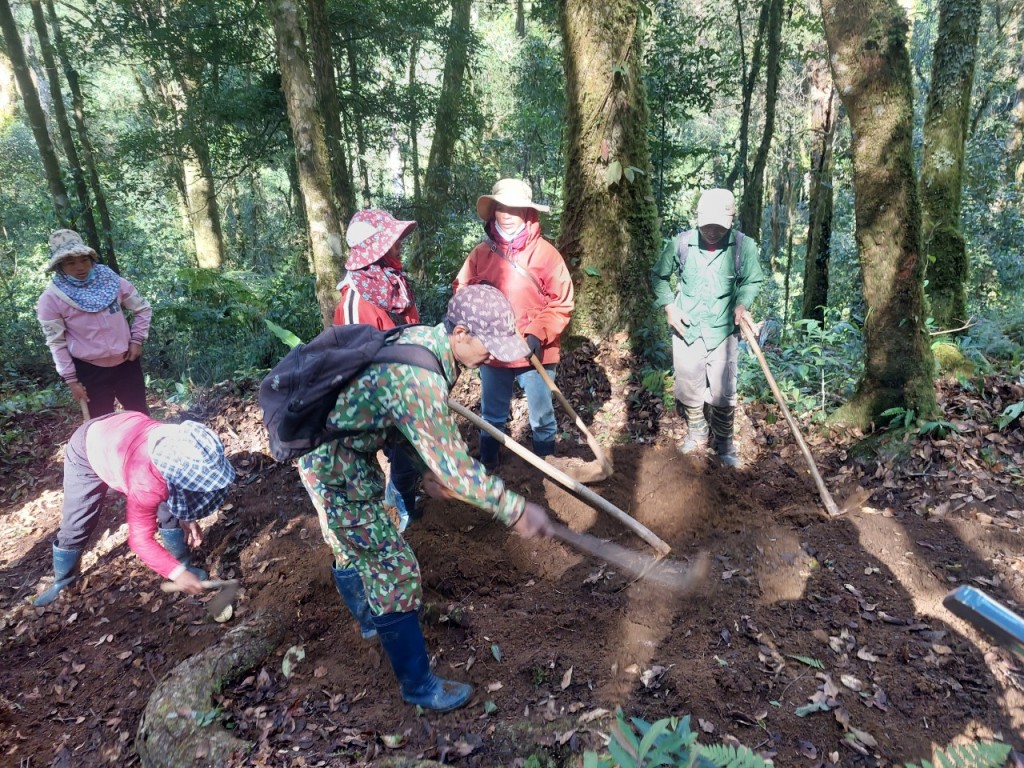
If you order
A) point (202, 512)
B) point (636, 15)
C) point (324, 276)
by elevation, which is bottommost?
point (202, 512)

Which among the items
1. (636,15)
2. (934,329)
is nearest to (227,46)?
A: (636,15)

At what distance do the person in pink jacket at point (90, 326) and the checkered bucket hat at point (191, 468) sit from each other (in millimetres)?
2051

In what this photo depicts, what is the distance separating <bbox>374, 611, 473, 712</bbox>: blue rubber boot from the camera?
305cm

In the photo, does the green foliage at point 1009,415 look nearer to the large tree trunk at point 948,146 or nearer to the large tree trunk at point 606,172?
the large tree trunk at point 948,146

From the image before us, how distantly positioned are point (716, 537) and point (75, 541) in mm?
4660

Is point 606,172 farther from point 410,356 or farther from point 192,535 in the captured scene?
point 192,535

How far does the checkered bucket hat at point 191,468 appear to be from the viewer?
3422mm

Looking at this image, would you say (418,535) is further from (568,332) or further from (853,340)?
(853,340)

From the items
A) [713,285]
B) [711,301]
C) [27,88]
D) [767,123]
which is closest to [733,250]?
[713,285]

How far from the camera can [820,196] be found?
33.3 ft

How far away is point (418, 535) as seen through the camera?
184 inches

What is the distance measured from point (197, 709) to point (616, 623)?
2363 millimetres

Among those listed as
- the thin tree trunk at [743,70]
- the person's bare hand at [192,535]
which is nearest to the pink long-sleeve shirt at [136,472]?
the person's bare hand at [192,535]

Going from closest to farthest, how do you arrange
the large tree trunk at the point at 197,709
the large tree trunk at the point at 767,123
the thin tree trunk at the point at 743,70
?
Result: the large tree trunk at the point at 197,709 < the large tree trunk at the point at 767,123 < the thin tree trunk at the point at 743,70
